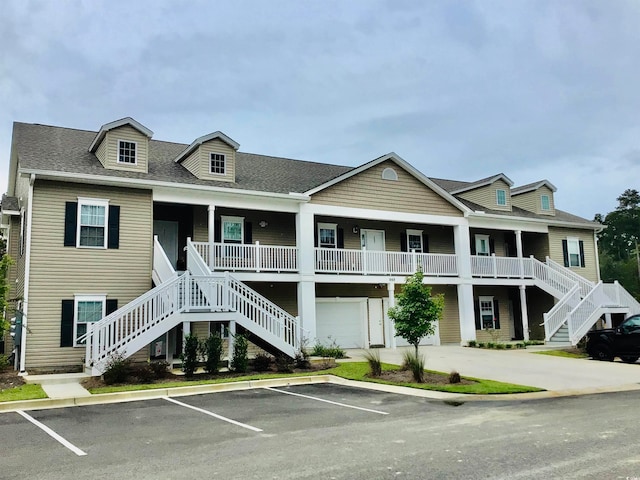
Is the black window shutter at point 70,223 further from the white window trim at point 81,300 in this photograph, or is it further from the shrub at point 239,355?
the shrub at point 239,355

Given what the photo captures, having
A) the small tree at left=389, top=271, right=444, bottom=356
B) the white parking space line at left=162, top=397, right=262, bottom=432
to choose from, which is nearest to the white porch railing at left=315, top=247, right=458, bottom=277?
the small tree at left=389, top=271, right=444, bottom=356

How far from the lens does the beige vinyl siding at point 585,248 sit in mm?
26719

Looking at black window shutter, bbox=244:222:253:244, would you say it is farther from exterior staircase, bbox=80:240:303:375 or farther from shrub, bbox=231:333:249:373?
shrub, bbox=231:333:249:373

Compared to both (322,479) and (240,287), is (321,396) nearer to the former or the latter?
(240,287)

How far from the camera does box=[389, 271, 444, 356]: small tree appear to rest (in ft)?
47.0

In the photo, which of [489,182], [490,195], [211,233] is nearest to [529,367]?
[211,233]

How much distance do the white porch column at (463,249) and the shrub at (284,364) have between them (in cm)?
1029

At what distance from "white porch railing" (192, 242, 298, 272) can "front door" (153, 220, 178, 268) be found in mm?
2250

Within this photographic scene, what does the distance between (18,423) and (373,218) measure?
15.0 meters

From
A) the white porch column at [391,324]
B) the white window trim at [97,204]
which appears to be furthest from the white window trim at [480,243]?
the white window trim at [97,204]

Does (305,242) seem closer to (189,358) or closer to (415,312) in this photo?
(415,312)

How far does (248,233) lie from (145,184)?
15.6ft

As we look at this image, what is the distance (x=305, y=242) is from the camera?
65.5ft

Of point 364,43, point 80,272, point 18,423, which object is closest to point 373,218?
point 364,43
